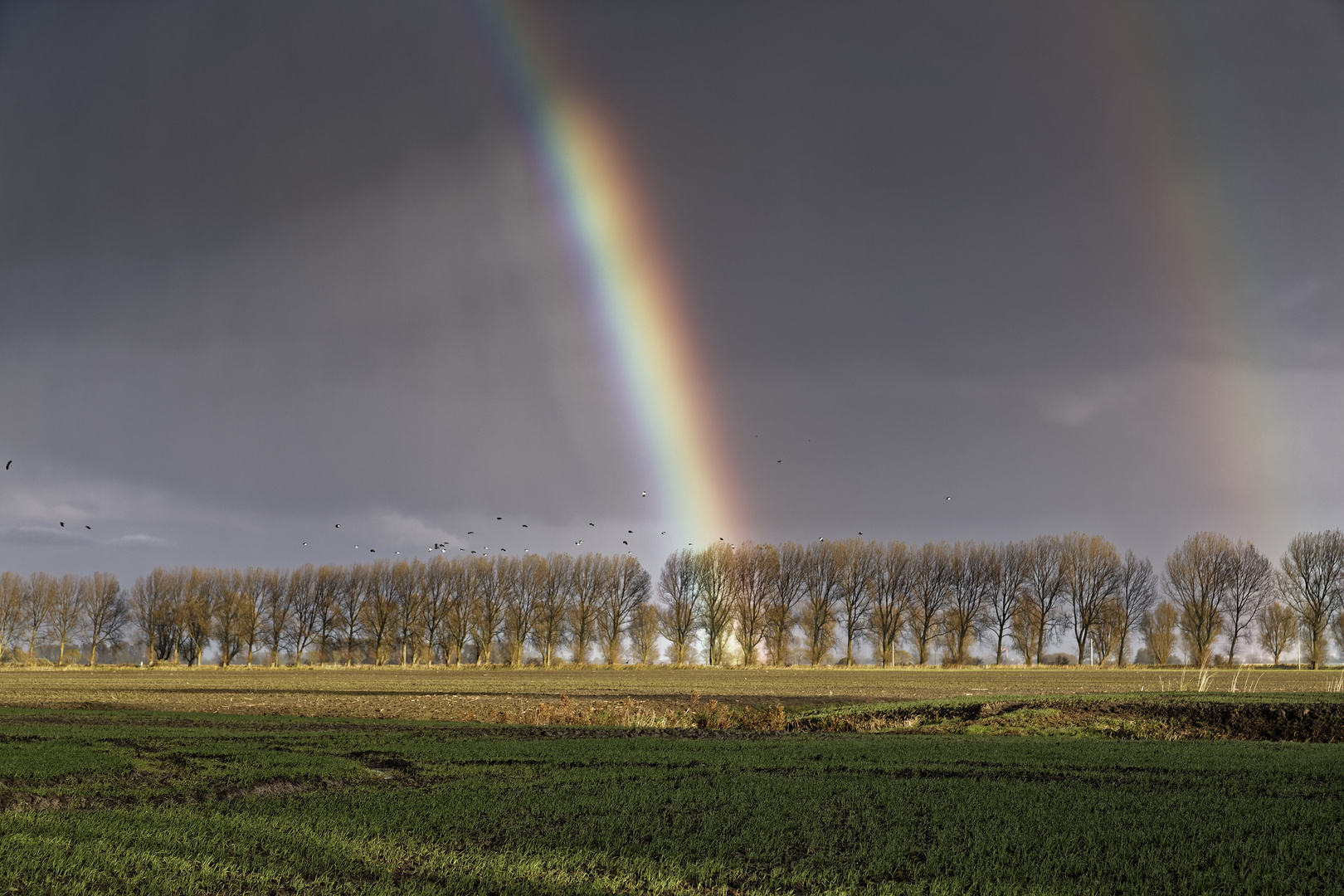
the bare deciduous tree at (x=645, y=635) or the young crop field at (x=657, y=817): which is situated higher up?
the young crop field at (x=657, y=817)

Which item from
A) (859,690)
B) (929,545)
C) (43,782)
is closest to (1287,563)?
(929,545)

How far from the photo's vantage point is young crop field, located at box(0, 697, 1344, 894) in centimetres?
936

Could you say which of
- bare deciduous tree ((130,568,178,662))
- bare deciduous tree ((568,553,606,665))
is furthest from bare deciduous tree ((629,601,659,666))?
bare deciduous tree ((130,568,178,662))

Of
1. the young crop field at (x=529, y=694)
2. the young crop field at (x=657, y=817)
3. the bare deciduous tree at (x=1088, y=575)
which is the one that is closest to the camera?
the young crop field at (x=657, y=817)

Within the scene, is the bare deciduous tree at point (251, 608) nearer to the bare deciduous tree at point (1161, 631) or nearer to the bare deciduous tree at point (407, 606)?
the bare deciduous tree at point (407, 606)

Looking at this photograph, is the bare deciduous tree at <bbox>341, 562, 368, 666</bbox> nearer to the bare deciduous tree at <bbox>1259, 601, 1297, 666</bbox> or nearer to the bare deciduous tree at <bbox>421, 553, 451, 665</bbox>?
the bare deciduous tree at <bbox>421, 553, 451, 665</bbox>

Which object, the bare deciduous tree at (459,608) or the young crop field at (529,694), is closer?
the young crop field at (529,694)

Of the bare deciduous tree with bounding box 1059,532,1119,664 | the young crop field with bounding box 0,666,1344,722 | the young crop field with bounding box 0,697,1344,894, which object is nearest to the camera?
the young crop field with bounding box 0,697,1344,894

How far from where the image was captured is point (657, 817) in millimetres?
12398

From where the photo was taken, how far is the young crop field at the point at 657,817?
9359 mm

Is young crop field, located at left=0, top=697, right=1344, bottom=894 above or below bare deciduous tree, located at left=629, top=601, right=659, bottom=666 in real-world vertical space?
above

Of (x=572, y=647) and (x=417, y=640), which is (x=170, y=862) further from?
(x=417, y=640)

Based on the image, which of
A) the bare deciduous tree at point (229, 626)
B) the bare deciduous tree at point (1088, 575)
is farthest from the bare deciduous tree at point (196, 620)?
the bare deciduous tree at point (1088, 575)

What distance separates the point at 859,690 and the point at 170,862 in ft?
168
